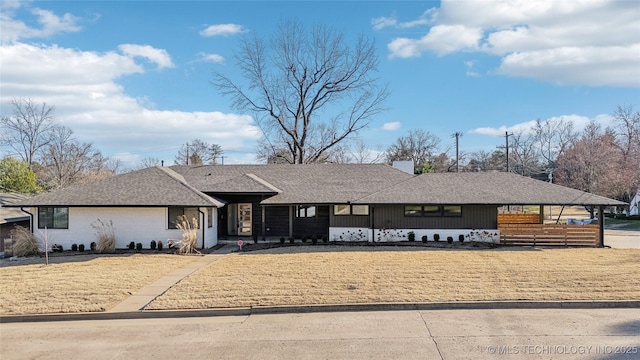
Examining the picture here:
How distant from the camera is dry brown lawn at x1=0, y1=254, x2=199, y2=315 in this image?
10.1m

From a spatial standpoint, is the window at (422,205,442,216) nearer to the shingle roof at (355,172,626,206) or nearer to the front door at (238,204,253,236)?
the shingle roof at (355,172,626,206)

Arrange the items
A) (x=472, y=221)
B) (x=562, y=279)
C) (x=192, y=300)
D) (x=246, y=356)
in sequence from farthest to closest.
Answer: (x=472, y=221), (x=562, y=279), (x=192, y=300), (x=246, y=356)

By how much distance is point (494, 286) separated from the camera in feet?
35.5

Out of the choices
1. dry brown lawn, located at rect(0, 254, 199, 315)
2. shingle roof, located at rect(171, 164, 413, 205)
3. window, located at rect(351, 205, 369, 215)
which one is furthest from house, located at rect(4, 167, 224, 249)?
window, located at rect(351, 205, 369, 215)

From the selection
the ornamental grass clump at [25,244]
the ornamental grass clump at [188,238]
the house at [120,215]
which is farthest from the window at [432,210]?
the ornamental grass clump at [25,244]

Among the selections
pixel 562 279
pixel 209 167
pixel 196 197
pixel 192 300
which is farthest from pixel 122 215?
pixel 562 279

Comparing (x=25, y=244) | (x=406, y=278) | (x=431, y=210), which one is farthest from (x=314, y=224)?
(x=25, y=244)

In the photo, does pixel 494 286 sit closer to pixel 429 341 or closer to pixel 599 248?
pixel 429 341

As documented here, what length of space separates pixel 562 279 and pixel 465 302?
12.8 ft

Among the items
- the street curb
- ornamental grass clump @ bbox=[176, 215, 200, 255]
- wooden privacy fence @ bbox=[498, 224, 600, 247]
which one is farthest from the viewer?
wooden privacy fence @ bbox=[498, 224, 600, 247]

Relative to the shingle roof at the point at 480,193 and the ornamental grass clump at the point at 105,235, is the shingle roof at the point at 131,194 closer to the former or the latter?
the ornamental grass clump at the point at 105,235

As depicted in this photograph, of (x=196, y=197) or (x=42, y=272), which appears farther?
(x=196, y=197)

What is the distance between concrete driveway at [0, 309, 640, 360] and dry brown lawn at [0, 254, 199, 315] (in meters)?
0.91

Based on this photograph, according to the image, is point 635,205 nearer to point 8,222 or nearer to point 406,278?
point 406,278
